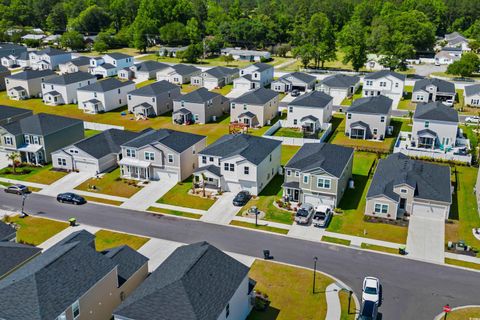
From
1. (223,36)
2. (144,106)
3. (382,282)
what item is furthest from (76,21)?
(382,282)

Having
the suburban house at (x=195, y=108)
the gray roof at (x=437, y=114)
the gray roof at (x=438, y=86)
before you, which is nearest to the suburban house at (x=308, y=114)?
the suburban house at (x=195, y=108)

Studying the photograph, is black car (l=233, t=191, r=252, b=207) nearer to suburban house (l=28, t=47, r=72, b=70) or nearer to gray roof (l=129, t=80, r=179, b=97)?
gray roof (l=129, t=80, r=179, b=97)

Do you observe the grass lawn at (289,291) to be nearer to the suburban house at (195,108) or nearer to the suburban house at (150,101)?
the suburban house at (195,108)

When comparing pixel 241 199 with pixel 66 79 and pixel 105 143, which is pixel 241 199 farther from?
pixel 66 79

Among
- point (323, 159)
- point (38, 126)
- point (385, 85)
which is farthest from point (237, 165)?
point (385, 85)

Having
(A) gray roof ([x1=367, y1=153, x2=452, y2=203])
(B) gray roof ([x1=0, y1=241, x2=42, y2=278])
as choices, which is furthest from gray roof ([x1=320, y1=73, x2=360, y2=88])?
(B) gray roof ([x1=0, y1=241, x2=42, y2=278])

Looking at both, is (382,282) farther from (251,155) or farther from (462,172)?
(462,172)
